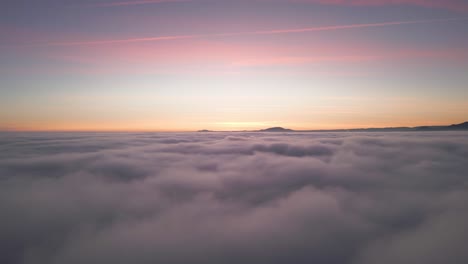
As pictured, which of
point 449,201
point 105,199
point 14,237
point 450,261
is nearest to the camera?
point 450,261

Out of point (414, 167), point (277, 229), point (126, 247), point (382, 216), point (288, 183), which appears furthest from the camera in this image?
Answer: point (414, 167)

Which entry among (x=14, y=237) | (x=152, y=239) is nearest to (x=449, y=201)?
(x=152, y=239)

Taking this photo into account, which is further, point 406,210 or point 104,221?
point 406,210

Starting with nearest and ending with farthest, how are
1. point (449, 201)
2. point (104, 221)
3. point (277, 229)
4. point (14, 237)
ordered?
point (14, 237), point (277, 229), point (104, 221), point (449, 201)

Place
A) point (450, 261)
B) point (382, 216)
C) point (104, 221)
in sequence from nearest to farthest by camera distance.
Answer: point (450, 261), point (104, 221), point (382, 216)

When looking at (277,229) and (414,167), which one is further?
(414,167)

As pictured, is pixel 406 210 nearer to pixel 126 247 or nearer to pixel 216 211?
pixel 216 211

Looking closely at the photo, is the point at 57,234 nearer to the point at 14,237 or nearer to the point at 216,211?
the point at 14,237

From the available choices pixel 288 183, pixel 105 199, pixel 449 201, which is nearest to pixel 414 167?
pixel 449 201

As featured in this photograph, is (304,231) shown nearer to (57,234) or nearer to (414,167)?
(57,234)
